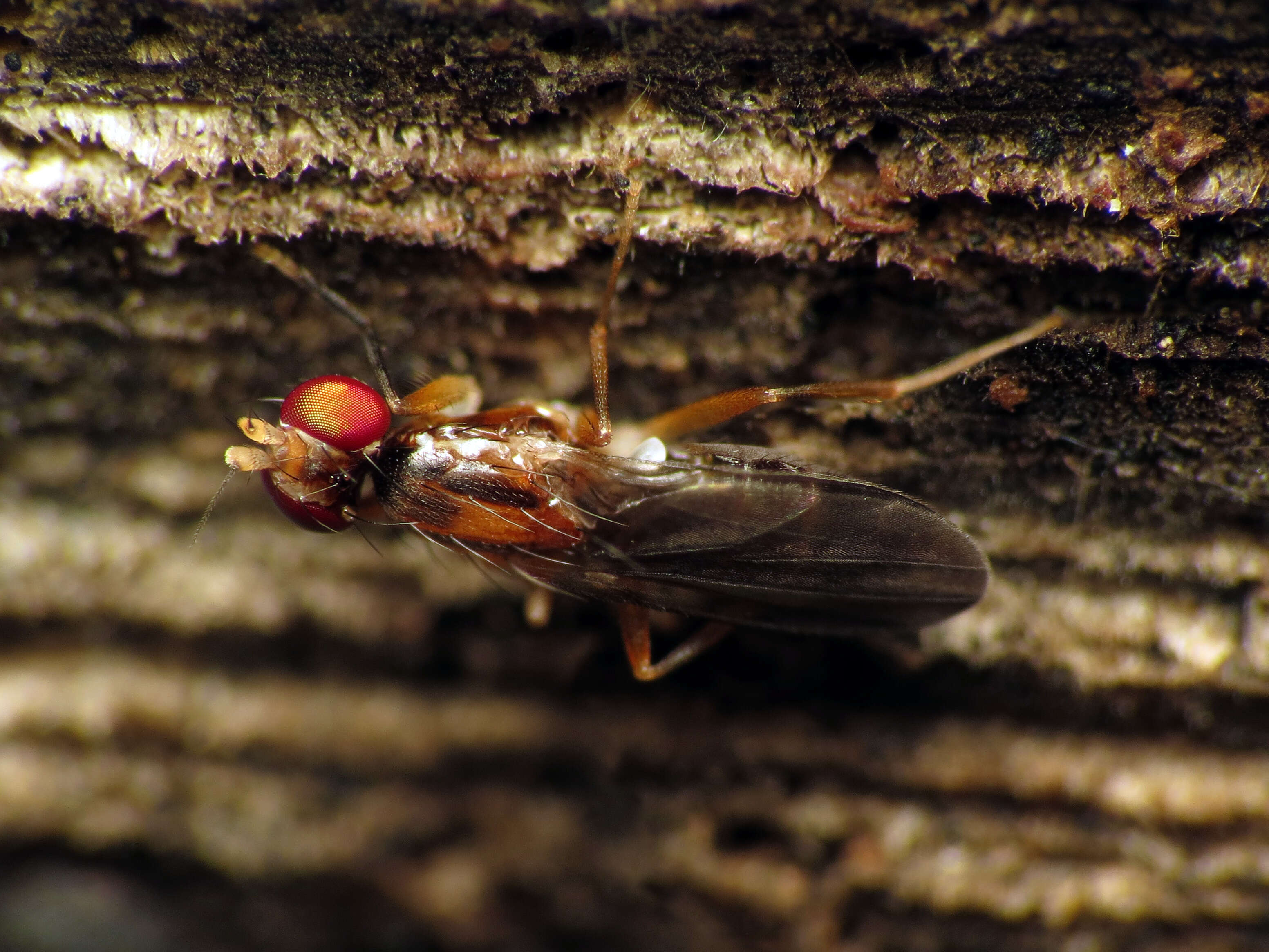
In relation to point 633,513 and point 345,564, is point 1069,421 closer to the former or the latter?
point 633,513

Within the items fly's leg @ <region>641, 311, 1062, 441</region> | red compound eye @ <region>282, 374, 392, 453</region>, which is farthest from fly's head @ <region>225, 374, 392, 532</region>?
A: fly's leg @ <region>641, 311, 1062, 441</region>

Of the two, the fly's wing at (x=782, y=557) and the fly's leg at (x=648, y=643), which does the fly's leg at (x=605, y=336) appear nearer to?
the fly's wing at (x=782, y=557)

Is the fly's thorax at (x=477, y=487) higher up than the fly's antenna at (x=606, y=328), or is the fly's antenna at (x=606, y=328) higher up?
the fly's antenna at (x=606, y=328)

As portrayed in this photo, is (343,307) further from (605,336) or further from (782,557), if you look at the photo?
(782,557)

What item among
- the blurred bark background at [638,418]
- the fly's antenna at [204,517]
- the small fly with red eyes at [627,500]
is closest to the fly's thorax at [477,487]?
the small fly with red eyes at [627,500]

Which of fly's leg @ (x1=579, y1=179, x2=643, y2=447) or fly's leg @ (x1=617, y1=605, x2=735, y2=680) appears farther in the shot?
fly's leg @ (x1=617, y1=605, x2=735, y2=680)

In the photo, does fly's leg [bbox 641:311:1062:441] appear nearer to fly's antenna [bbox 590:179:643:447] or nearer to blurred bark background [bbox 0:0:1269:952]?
blurred bark background [bbox 0:0:1269:952]

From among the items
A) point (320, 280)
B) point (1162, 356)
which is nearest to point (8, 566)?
point (320, 280)
